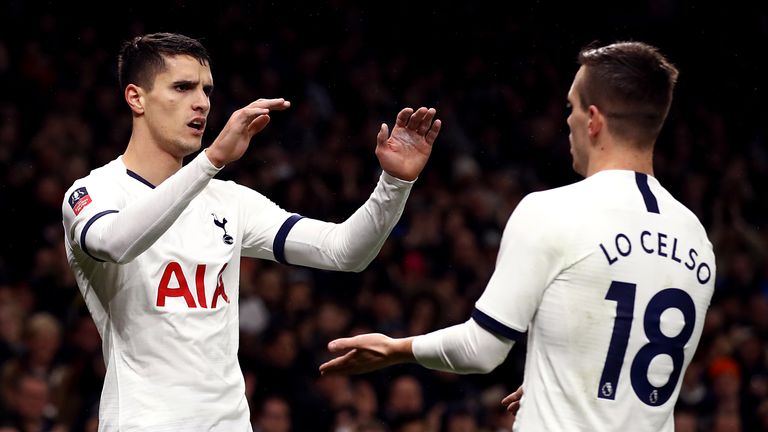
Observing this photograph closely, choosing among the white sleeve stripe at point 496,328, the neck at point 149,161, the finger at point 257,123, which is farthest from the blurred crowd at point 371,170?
the white sleeve stripe at point 496,328

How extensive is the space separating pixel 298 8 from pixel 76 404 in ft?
23.8

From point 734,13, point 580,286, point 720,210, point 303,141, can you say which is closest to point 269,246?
point 580,286

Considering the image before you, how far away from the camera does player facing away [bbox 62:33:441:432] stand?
3.43 m

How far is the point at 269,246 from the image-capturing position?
4.10 metres

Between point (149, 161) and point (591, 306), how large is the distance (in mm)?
1769

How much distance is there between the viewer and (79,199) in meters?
3.65

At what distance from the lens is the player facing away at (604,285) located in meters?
2.83

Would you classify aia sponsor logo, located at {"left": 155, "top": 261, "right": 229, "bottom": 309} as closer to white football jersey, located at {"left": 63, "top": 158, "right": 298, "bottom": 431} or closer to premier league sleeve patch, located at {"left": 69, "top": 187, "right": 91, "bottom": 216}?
white football jersey, located at {"left": 63, "top": 158, "right": 298, "bottom": 431}

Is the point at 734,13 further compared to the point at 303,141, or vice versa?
the point at 734,13

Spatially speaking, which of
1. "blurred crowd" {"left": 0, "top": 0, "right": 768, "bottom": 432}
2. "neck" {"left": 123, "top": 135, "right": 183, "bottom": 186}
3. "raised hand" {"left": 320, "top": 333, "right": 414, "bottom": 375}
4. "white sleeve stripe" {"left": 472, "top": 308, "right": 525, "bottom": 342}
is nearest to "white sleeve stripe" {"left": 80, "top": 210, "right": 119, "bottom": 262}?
"neck" {"left": 123, "top": 135, "right": 183, "bottom": 186}

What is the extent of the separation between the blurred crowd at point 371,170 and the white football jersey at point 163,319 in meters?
3.03

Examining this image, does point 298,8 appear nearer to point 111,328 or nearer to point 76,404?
point 76,404

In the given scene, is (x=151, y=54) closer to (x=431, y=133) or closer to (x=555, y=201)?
(x=431, y=133)

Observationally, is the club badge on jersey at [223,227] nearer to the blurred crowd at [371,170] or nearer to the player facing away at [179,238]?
the player facing away at [179,238]
